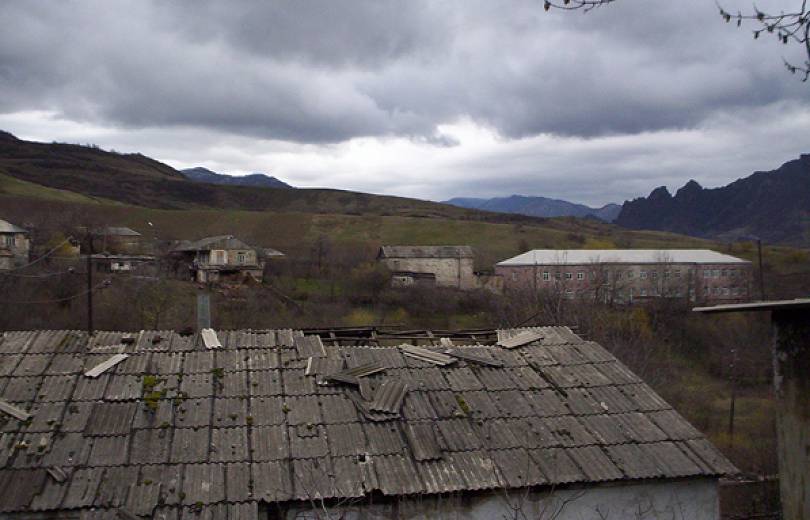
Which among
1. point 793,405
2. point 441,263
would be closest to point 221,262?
point 441,263

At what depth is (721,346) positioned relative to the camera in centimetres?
3875

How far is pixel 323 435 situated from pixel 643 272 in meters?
54.5

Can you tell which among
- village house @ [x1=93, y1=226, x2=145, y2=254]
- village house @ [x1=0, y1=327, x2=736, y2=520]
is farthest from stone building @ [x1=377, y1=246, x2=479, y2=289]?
village house @ [x1=0, y1=327, x2=736, y2=520]

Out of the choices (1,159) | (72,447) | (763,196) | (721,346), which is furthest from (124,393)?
(763,196)

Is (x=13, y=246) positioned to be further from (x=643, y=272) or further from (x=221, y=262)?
(x=643, y=272)

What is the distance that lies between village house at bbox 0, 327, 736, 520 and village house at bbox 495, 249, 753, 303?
44.7 meters

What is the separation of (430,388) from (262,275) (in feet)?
Result: 141

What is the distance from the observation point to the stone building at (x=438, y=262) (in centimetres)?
6062

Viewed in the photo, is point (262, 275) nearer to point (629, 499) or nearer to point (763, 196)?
point (629, 499)

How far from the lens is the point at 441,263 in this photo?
62406 millimetres

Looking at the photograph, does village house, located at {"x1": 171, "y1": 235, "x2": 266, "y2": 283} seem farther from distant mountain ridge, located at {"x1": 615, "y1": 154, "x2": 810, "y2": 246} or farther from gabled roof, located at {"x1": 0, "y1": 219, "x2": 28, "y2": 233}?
distant mountain ridge, located at {"x1": 615, "y1": 154, "x2": 810, "y2": 246}

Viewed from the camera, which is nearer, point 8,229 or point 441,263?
point 8,229

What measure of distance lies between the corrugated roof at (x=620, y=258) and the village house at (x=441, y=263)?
317 cm

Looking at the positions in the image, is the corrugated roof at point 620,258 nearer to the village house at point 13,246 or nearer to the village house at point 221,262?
the village house at point 221,262
